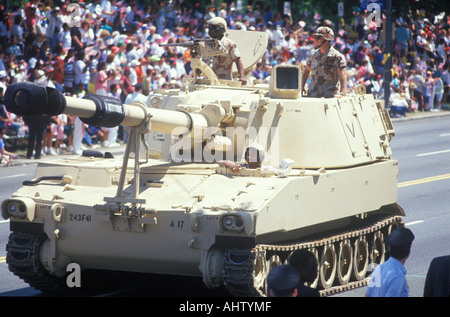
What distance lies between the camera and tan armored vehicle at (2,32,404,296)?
12336 mm

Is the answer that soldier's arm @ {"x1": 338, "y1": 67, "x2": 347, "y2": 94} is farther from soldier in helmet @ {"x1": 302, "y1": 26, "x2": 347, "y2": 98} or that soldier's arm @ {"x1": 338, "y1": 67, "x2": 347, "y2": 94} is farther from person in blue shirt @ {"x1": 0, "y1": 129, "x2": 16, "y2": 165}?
person in blue shirt @ {"x1": 0, "y1": 129, "x2": 16, "y2": 165}

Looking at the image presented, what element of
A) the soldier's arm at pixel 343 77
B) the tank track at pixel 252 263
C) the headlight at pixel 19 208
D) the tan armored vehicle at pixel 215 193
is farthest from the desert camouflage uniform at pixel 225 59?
the headlight at pixel 19 208

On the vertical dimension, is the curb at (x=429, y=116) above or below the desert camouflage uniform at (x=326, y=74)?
below

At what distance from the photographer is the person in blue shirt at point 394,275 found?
9.02 meters

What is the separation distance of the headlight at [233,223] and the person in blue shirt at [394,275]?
3.06m

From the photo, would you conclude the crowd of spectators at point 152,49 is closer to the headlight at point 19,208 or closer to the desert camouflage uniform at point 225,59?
the desert camouflage uniform at point 225,59

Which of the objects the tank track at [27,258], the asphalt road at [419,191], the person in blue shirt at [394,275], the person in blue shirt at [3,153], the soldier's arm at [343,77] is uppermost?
the soldier's arm at [343,77]

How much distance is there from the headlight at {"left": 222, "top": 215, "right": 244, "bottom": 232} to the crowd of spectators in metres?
4.92

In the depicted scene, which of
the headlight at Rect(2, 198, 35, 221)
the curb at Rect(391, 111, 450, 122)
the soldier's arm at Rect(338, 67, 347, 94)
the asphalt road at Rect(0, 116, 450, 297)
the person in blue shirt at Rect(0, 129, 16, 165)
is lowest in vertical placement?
the curb at Rect(391, 111, 450, 122)

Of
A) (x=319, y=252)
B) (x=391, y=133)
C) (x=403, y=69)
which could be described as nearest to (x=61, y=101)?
(x=319, y=252)

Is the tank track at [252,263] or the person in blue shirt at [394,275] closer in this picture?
the person in blue shirt at [394,275]

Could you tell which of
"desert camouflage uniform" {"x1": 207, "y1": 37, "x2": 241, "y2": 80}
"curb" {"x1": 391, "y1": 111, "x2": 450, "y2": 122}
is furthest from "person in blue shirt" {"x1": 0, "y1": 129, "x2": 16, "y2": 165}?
"curb" {"x1": 391, "y1": 111, "x2": 450, "y2": 122}
